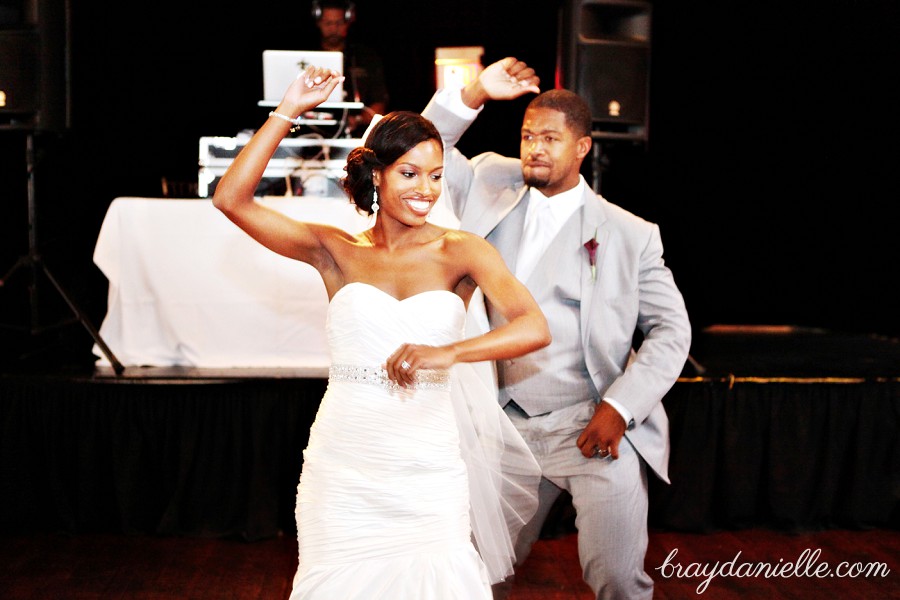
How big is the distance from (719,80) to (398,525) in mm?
6057

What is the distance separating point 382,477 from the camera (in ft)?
8.58

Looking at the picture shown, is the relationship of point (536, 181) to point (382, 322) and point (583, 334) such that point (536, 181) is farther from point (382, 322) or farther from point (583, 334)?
point (382, 322)

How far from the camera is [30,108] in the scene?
552cm

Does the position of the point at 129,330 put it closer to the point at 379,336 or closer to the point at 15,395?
the point at 15,395

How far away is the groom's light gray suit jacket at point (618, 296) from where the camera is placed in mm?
3338

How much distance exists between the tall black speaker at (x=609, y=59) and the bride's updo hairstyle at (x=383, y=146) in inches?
126

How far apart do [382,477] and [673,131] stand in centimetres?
588

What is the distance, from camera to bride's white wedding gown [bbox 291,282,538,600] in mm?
2572

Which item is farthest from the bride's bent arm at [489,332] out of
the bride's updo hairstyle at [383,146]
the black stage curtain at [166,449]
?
the black stage curtain at [166,449]

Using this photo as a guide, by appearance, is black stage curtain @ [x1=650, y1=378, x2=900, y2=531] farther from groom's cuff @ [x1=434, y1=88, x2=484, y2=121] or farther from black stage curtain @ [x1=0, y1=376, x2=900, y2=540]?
groom's cuff @ [x1=434, y1=88, x2=484, y2=121]

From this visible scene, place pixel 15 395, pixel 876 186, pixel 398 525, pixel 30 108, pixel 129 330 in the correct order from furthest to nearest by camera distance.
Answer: pixel 876 186 → pixel 30 108 → pixel 129 330 → pixel 15 395 → pixel 398 525

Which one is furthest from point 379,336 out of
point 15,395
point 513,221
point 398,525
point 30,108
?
point 30,108

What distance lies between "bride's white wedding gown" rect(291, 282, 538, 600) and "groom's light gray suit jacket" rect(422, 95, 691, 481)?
805 millimetres

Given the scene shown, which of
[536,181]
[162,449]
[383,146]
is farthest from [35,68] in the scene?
[383,146]
